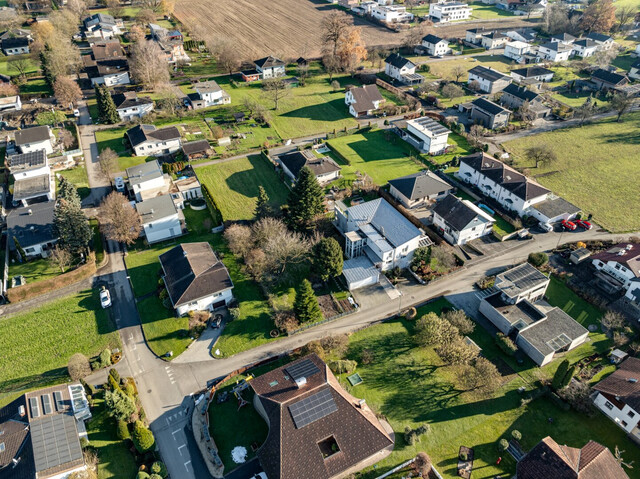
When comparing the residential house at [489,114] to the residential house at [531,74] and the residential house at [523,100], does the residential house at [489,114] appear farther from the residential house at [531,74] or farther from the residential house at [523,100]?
the residential house at [531,74]

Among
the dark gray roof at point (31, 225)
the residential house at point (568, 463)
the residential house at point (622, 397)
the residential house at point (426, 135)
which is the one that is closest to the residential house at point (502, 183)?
the residential house at point (426, 135)

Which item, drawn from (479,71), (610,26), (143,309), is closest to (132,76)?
(143,309)

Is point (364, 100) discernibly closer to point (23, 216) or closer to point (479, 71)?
point (479, 71)

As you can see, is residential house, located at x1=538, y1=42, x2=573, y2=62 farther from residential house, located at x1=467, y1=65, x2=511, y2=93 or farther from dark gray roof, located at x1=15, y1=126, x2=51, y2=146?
dark gray roof, located at x1=15, y1=126, x2=51, y2=146

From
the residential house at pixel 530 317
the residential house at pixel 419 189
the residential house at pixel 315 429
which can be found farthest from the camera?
the residential house at pixel 419 189

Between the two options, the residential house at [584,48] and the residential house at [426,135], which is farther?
the residential house at [584,48]

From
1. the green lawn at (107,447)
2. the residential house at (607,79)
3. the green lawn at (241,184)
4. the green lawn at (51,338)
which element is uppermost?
the residential house at (607,79)

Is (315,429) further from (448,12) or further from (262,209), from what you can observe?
(448,12)
